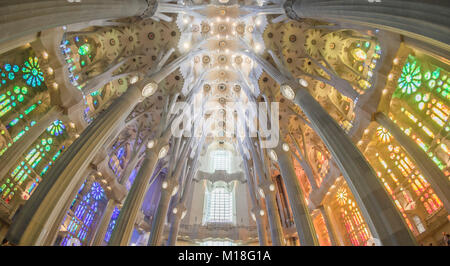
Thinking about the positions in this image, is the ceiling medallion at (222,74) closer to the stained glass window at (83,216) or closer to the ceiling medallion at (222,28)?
the ceiling medallion at (222,28)

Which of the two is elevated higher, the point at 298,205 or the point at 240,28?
the point at 240,28

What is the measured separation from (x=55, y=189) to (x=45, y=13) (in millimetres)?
5294

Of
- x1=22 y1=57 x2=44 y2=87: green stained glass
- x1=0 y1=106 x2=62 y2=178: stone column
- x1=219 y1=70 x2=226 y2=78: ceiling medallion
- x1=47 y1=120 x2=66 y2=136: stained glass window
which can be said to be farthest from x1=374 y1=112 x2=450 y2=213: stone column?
x1=47 y1=120 x2=66 y2=136: stained glass window

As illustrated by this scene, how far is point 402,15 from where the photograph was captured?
17.9 feet

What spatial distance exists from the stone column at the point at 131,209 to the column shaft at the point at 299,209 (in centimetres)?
837

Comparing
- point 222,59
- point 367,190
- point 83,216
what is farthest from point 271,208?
point 83,216

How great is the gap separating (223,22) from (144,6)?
11.1 m

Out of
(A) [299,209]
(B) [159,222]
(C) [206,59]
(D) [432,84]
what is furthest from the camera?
(C) [206,59]

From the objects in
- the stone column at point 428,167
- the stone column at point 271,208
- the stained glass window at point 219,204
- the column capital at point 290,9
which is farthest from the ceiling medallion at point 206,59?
the stone column at point 428,167

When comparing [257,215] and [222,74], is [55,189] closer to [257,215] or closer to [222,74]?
[257,215]

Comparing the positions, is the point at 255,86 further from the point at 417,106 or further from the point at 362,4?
the point at 362,4

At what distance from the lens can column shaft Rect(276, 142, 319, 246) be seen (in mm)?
10539

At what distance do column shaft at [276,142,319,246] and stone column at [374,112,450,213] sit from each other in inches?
210

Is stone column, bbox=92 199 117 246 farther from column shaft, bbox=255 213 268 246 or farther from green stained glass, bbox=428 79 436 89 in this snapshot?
green stained glass, bbox=428 79 436 89
